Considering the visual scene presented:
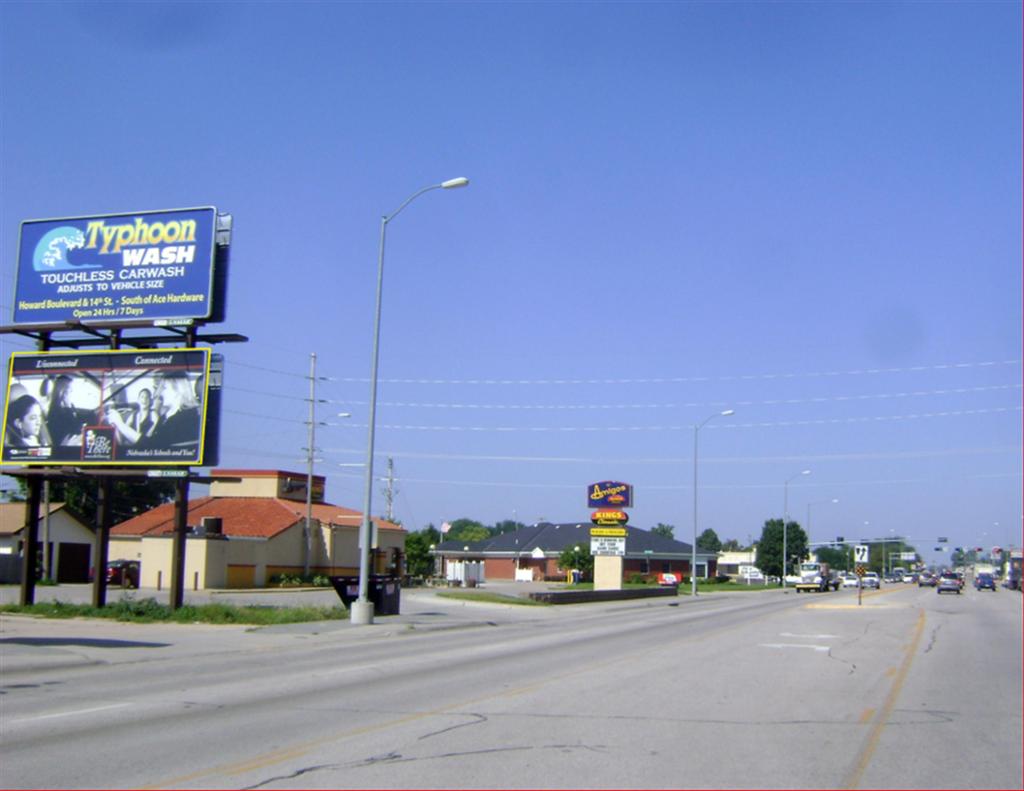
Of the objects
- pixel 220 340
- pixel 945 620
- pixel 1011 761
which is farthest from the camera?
pixel 945 620

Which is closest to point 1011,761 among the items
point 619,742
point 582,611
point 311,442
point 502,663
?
point 619,742

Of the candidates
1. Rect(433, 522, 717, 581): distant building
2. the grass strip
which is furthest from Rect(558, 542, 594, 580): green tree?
the grass strip

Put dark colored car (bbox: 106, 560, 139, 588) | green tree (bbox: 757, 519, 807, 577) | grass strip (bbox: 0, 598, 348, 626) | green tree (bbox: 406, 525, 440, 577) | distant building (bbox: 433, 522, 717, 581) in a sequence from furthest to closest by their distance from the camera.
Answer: green tree (bbox: 757, 519, 807, 577) → distant building (bbox: 433, 522, 717, 581) → green tree (bbox: 406, 525, 440, 577) → dark colored car (bbox: 106, 560, 139, 588) → grass strip (bbox: 0, 598, 348, 626)

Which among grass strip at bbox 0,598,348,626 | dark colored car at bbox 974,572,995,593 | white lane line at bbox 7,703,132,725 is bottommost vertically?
dark colored car at bbox 974,572,995,593

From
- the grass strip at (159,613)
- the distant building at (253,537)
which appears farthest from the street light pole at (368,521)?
the distant building at (253,537)

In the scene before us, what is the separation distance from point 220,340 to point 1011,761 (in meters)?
24.8

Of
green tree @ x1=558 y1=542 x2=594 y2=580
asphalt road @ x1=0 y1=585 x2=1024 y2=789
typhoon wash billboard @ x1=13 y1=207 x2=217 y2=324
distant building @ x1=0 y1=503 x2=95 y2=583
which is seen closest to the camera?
asphalt road @ x1=0 y1=585 x2=1024 y2=789

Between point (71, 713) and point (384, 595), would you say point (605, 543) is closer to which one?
point (384, 595)

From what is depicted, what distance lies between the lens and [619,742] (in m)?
11.0

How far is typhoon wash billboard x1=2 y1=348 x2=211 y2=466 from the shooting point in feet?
97.3

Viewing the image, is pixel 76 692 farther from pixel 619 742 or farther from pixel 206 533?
pixel 206 533

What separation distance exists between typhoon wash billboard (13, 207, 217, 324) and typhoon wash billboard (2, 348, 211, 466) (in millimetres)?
1335

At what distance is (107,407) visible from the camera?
99.6ft

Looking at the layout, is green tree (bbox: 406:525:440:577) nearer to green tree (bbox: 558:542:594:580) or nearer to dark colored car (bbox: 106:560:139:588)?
green tree (bbox: 558:542:594:580)
